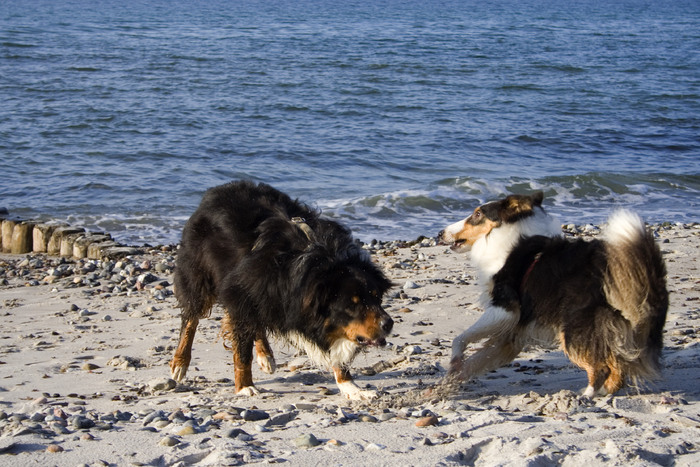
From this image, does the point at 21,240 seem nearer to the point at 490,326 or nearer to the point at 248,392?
the point at 248,392

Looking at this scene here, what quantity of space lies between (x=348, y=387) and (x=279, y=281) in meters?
0.80

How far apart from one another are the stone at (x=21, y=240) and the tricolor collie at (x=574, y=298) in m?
7.26

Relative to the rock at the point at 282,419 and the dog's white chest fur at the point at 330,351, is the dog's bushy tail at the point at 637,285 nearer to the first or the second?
the dog's white chest fur at the point at 330,351

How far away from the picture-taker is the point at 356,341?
4531 mm

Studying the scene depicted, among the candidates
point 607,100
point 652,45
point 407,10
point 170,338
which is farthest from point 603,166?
point 407,10

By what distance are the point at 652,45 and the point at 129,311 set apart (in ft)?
112

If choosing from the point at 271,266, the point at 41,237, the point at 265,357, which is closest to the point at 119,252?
the point at 41,237

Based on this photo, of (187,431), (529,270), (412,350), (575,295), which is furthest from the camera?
(412,350)

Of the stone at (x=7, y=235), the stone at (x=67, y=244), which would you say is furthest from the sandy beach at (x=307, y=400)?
the stone at (x=7, y=235)

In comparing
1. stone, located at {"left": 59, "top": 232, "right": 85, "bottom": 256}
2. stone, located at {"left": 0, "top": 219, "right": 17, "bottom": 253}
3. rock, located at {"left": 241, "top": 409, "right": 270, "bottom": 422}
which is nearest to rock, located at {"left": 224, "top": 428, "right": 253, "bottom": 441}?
rock, located at {"left": 241, "top": 409, "right": 270, "bottom": 422}

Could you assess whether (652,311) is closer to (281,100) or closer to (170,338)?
(170,338)

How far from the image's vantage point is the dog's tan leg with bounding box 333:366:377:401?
4.71 metres

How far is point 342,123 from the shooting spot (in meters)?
18.6

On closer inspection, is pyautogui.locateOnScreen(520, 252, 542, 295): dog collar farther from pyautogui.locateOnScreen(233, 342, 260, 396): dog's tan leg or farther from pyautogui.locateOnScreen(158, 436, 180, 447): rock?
pyautogui.locateOnScreen(158, 436, 180, 447): rock
